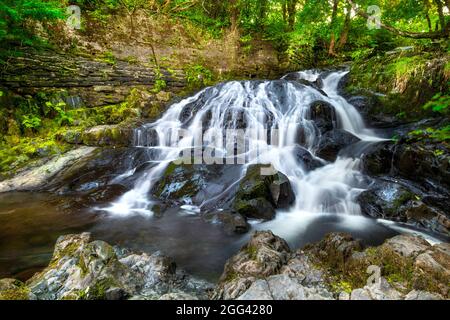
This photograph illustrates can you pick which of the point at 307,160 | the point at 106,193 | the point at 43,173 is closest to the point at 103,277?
the point at 106,193

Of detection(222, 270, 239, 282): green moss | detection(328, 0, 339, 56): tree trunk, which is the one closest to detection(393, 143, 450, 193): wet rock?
detection(222, 270, 239, 282): green moss

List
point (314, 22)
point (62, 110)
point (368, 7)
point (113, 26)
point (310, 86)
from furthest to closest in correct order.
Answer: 1. point (314, 22)
2. point (113, 26)
3. point (368, 7)
4. point (310, 86)
5. point (62, 110)

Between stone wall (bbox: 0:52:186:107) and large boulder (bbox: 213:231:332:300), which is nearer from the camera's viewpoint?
large boulder (bbox: 213:231:332:300)

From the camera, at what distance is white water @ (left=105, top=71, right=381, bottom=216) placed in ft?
20.6

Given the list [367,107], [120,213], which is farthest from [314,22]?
[120,213]

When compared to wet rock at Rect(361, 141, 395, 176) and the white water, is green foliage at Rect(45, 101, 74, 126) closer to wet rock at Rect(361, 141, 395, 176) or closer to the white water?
Result: the white water

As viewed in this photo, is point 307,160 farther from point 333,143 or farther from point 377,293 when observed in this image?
point 377,293

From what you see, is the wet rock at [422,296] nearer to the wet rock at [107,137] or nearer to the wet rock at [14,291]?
the wet rock at [14,291]

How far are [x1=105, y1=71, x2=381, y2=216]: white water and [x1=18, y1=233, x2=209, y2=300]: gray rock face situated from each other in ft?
8.65

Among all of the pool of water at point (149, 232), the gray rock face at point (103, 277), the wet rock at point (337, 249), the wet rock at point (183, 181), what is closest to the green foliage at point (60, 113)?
the pool of water at point (149, 232)

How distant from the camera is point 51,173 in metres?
7.43
